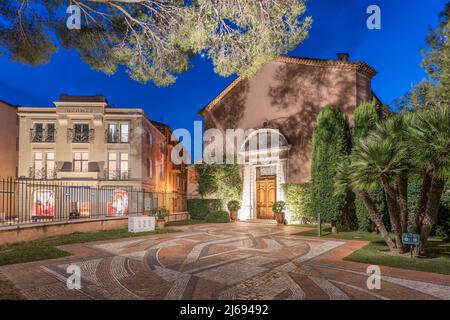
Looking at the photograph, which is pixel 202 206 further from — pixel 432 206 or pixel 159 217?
pixel 432 206

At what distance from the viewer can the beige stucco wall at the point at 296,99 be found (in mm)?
18656

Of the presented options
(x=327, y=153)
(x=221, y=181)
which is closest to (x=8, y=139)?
(x=221, y=181)

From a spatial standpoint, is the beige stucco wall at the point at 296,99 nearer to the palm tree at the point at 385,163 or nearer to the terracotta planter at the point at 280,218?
the terracotta planter at the point at 280,218

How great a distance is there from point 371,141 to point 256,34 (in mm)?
4669

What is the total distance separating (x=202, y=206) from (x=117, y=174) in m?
10.9

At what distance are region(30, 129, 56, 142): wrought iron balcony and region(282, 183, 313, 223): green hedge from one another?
78.1 feet

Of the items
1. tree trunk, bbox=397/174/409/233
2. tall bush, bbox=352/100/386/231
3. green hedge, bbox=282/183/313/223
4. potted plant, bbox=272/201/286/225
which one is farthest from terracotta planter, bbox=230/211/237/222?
tree trunk, bbox=397/174/409/233

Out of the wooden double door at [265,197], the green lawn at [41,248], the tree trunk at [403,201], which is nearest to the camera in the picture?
the green lawn at [41,248]

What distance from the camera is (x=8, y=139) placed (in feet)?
100

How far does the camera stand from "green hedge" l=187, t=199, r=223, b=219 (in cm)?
2271

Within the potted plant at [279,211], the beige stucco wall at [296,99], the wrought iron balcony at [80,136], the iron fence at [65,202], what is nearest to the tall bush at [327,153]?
the beige stucco wall at [296,99]

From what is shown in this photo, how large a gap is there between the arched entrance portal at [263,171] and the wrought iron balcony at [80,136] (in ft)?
52.8
